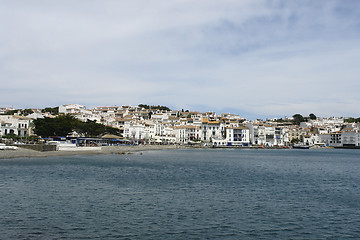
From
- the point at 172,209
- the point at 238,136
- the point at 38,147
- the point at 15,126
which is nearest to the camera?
the point at 172,209

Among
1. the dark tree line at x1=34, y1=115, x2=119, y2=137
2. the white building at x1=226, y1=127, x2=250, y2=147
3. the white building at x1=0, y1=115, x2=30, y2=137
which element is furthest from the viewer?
the white building at x1=226, y1=127, x2=250, y2=147

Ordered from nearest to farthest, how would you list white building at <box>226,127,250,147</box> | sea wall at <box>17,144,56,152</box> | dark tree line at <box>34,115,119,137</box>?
sea wall at <box>17,144,56,152</box>
dark tree line at <box>34,115,119,137</box>
white building at <box>226,127,250,147</box>

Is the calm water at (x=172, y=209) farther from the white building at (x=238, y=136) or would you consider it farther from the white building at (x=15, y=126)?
the white building at (x=238, y=136)

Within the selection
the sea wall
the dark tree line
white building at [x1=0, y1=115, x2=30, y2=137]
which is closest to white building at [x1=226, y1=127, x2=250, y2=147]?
the dark tree line

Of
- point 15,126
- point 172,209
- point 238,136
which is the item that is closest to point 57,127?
point 15,126

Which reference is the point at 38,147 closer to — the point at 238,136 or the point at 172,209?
the point at 172,209

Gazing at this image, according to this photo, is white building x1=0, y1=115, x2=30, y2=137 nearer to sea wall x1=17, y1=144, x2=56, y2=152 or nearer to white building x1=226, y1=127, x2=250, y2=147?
sea wall x1=17, y1=144, x2=56, y2=152

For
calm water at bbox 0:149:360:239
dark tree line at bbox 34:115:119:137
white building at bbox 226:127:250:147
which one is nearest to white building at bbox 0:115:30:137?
dark tree line at bbox 34:115:119:137

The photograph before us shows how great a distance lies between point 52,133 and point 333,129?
430ft

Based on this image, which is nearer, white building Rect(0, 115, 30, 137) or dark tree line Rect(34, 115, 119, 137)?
dark tree line Rect(34, 115, 119, 137)

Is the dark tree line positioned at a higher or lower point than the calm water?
higher

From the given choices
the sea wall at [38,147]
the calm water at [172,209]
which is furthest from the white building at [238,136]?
the calm water at [172,209]

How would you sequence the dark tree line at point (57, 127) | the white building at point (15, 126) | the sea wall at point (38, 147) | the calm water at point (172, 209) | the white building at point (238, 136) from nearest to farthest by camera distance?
the calm water at point (172, 209)
the sea wall at point (38, 147)
the dark tree line at point (57, 127)
the white building at point (15, 126)
the white building at point (238, 136)

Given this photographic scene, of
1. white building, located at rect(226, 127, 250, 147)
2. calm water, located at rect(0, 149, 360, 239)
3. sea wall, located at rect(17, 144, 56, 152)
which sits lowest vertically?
calm water, located at rect(0, 149, 360, 239)
